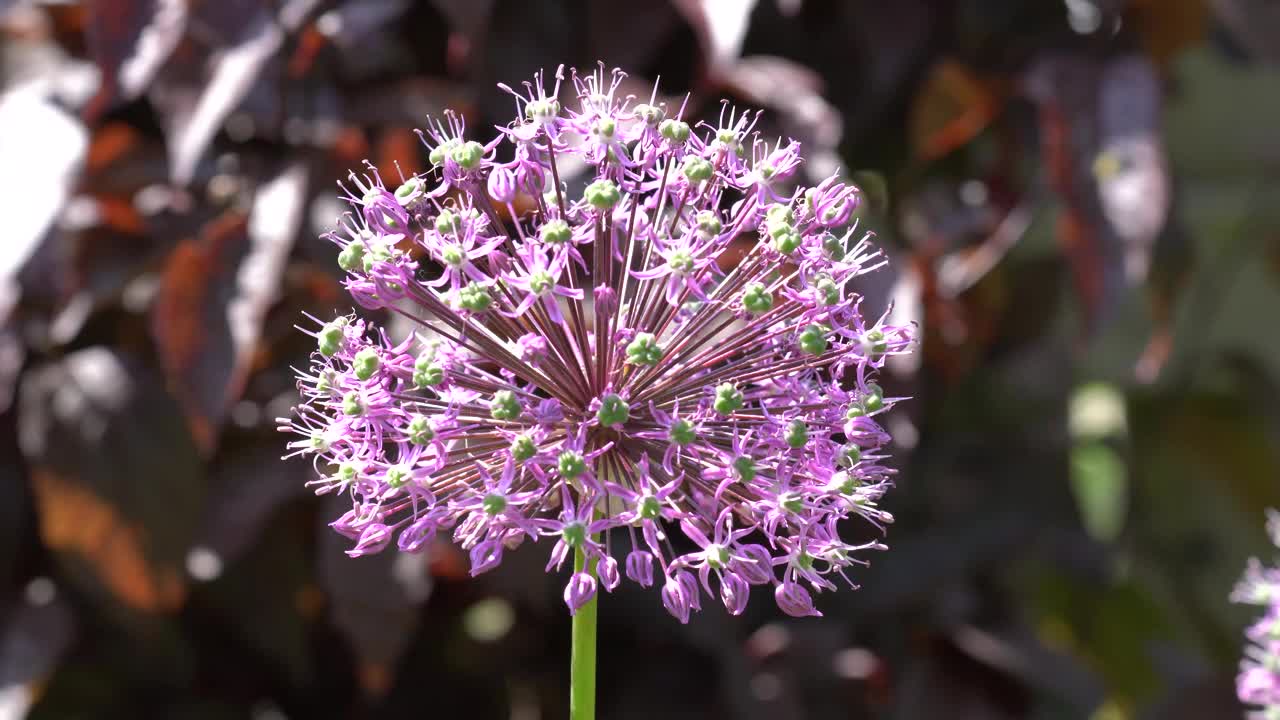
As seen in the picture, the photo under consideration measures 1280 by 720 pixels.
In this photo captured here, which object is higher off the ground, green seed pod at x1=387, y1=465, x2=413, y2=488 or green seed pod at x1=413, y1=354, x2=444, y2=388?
green seed pod at x1=413, y1=354, x2=444, y2=388

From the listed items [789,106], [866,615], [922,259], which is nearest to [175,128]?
[789,106]

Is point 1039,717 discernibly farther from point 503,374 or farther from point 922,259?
point 503,374

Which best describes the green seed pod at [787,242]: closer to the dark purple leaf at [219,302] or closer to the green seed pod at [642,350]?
the green seed pod at [642,350]

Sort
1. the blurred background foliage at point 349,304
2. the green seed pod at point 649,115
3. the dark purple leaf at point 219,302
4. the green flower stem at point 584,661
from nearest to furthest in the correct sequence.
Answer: the green flower stem at point 584,661, the green seed pod at point 649,115, the dark purple leaf at point 219,302, the blurred background foliage at point 349,304

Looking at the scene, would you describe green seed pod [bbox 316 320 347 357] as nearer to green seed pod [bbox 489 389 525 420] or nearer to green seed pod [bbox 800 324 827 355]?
green seed pod [bbox 489 389 525 420]

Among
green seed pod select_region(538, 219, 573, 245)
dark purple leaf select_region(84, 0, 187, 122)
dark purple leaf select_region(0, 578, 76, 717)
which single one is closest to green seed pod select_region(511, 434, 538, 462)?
green seed pod select_region(538, 219, 573, 245)

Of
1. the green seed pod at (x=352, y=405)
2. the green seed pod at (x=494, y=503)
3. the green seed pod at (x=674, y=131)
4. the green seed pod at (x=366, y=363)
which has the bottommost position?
the green seed pod at (x=494, y=503)

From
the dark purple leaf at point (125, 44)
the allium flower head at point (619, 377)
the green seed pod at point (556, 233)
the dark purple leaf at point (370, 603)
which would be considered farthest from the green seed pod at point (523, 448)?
the dark purple leaf at point (125, 44)

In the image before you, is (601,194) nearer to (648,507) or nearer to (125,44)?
(648,507)
